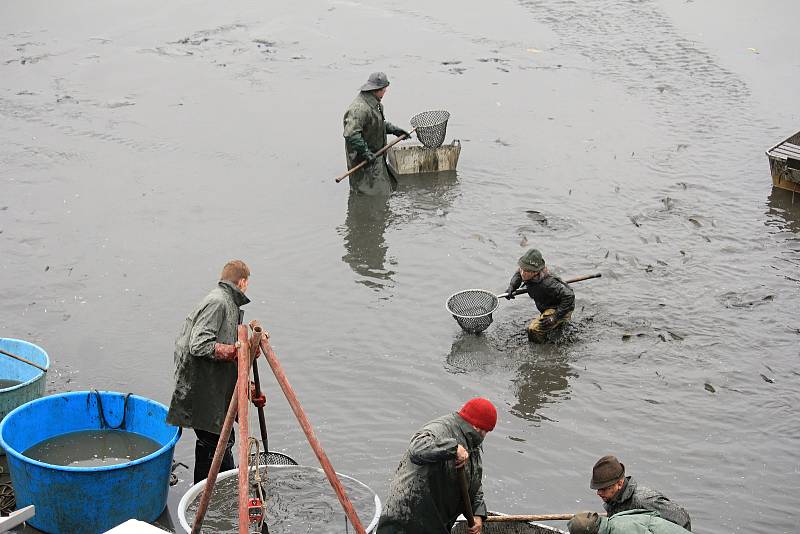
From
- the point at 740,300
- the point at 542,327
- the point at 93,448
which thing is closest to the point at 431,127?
the point at 542,327

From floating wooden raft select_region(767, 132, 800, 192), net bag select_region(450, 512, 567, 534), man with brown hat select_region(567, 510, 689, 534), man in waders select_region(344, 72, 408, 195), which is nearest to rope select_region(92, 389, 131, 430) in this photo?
net bag select_region(450, 512, 567, 534)

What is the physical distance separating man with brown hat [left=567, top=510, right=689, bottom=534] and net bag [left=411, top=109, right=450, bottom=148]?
351 inches

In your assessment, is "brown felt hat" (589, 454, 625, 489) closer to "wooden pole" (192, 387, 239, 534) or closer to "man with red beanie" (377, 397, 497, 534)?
"man with red beanie" (377, 397, 497, 534)

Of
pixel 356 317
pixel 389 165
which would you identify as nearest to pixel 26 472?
pixel 356 317

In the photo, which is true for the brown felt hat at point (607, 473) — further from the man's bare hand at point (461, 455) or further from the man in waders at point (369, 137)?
the man in waders at point (369, 137)

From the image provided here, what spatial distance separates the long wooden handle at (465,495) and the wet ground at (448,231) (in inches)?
72.6

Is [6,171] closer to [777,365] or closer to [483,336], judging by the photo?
[483,336]

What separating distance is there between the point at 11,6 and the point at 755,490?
71.9 feet

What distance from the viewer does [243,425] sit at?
200 inches

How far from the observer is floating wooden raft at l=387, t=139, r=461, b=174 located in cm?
1391

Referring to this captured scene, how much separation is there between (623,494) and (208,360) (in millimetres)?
2899

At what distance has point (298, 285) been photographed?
10.9 metres

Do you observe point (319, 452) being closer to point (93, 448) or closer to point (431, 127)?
point (93, 448)

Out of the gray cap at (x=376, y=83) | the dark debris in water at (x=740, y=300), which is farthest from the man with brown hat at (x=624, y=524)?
the gray cap at (x=376, y=83)
